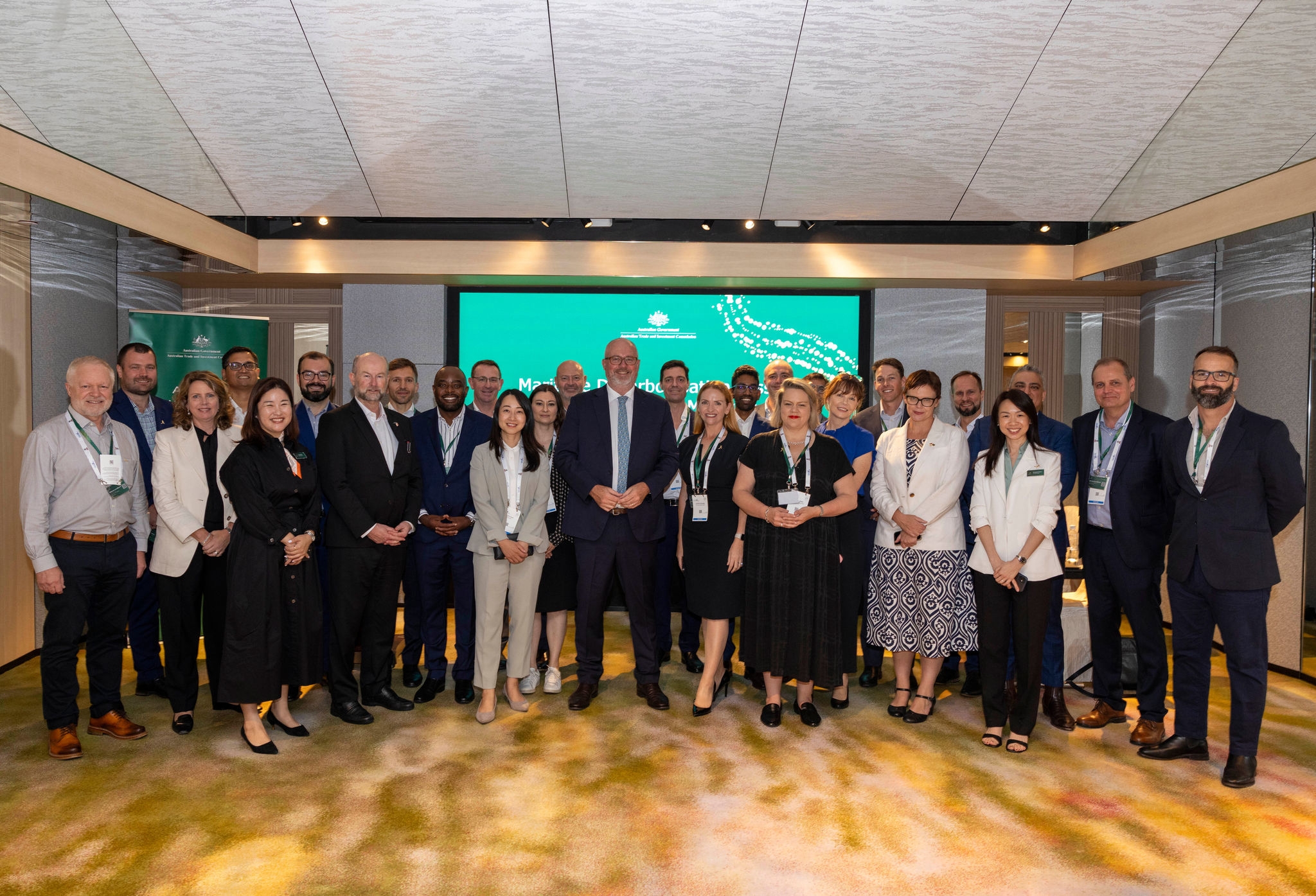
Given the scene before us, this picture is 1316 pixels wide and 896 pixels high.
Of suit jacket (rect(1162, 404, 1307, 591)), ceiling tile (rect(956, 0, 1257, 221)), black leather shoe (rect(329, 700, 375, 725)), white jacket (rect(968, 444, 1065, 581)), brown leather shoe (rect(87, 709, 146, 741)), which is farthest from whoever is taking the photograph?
ceiling tile (rect(956, 0, 1257, 221))

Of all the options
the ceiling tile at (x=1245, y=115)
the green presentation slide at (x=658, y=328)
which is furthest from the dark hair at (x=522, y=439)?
the ceiling tile at (x=1245, y=115)

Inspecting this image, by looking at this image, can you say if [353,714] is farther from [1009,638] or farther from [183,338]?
[183,338]

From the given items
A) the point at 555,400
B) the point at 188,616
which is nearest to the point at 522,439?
the point at 555,400

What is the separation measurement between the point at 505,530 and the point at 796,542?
4.59 ft

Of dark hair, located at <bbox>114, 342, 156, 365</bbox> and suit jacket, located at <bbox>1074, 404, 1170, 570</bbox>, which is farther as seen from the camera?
dark hair, located at <bbox>114, 342, 156, 365</bbox>

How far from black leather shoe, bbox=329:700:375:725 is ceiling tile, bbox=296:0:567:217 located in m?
3.64

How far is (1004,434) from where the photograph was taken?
374 centimetres

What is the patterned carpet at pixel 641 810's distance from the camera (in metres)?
2.66

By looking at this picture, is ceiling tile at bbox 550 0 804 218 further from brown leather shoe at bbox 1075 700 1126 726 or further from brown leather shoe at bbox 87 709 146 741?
brown leather shoe at bbox 87 709 146 741

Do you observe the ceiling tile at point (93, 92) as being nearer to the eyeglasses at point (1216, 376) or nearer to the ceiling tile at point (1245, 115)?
the eyeglasses at point (1216, 376)

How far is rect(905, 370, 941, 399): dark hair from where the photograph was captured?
3.90 m

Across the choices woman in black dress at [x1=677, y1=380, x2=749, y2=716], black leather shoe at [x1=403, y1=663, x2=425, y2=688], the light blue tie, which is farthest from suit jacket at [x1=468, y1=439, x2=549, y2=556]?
black leather shoe at [x1=403, y1=663, x2=425, y2=688]

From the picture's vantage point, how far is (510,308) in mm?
7824

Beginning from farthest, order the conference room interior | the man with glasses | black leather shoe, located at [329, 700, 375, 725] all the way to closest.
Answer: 1. the man with glasses
2. black leather shoe, located at [329, 700, 375, 725]
3. the conference room interior
